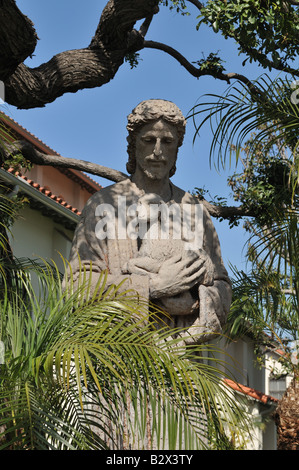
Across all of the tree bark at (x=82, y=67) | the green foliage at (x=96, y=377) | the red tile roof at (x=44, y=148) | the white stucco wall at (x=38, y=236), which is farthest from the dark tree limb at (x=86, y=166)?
the green foliage at (x=96, y=377)

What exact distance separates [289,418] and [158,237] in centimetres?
985

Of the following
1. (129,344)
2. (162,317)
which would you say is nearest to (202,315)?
(162,317)

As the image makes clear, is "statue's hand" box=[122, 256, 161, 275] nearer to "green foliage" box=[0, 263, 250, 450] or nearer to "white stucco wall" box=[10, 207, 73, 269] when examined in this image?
"green foliage" box=[0, 263, 250, 450]

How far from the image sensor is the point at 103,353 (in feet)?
15.8

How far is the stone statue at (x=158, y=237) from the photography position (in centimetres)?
573

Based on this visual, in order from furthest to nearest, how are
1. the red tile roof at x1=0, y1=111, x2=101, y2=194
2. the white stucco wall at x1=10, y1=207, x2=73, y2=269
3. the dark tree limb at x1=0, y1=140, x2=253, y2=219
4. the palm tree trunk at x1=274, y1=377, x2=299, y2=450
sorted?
the red tile roof at x1=0, y1=111, x2=101, y2=194 → the white stucco wall at x1=10, y1=207, x2=73, y2=269 → the palm tree trunk at x1=274, y1=377, x2=299, y2=450 → the dark tree limb at x1=0, y1=140, x2=253, y2=219

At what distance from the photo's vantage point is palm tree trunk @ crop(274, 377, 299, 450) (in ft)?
49.1

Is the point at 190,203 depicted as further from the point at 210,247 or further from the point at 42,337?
the point at 42,337

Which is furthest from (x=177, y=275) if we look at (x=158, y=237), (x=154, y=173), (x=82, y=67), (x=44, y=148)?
(x=44, y=148)

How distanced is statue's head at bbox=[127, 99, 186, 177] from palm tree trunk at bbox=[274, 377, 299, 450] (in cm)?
952

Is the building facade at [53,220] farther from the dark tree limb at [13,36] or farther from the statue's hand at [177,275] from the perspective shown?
the statue's hand at [177,275]

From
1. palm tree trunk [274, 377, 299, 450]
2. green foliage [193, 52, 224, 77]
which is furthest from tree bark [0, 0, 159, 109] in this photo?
palm tree trunk [274, 377, 299, 450]

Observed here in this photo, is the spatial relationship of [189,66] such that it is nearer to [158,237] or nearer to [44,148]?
[158,237]

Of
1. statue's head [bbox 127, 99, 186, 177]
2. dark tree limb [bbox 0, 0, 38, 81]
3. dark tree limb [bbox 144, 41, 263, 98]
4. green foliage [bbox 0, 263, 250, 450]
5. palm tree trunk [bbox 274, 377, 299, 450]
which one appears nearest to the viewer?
green foliage [bbox 0, 263, 250, 450]
